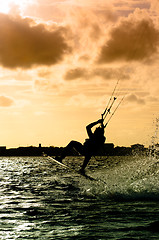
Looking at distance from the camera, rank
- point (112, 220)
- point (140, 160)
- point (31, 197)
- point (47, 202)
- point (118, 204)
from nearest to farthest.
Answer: point (112, 220), point (118, 204), point (47, 202), point (31, 197), point (140, 160)

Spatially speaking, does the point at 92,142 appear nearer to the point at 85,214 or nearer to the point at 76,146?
the point at 76,146

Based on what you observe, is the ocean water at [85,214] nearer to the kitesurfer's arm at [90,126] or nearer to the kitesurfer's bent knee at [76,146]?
the kitesurfer's bent knee at [76,146]

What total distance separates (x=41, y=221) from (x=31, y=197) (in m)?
6.02

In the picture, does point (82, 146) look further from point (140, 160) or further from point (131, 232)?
point (140, 160)

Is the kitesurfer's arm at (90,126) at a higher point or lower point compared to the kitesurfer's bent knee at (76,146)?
higher

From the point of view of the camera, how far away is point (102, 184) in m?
19.4

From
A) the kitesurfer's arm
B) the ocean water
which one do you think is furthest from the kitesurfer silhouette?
the ocean water

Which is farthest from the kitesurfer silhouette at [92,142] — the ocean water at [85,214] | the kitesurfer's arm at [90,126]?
the ocean water at [85,214]

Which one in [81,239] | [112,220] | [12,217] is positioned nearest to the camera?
[81,239]

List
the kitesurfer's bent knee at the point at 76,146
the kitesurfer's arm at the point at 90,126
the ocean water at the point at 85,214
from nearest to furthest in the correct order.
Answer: the ocean water at the point at 85,214
the kitesurfer's arm at the point at 90,126
the kitesurfer's bent knee at the point at 76,146

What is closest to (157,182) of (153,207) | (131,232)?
(153,207)

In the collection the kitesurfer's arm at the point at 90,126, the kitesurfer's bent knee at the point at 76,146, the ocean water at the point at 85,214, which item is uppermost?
the kitesurfer's arm at the point at 90,126

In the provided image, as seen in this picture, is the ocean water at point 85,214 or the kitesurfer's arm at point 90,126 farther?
the kitesurfer's arm at point 90,126

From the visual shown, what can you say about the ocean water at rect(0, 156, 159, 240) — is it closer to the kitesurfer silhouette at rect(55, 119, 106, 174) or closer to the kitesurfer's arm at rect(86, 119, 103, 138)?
the kitesurfer silhouette at rect(55, 119, 106, 174)
